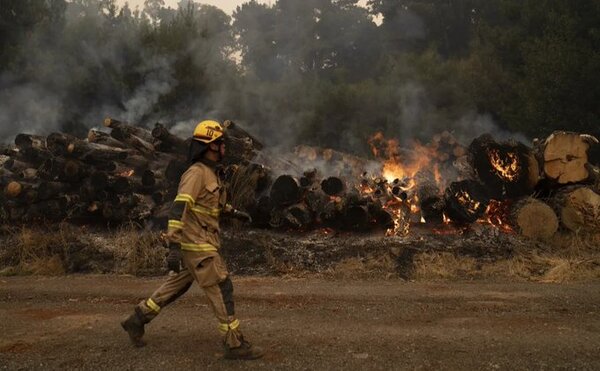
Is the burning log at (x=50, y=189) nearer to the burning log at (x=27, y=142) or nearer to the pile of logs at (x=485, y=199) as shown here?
the burning log at (x=27, y=142)

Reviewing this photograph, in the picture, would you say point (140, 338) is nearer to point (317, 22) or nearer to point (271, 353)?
point (271, 353)

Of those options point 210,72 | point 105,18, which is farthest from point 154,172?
point 105,18

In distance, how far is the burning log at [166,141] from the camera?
10.4 m

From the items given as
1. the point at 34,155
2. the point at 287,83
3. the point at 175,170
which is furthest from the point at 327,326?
the point at 287,83

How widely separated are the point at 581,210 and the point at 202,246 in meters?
7.08

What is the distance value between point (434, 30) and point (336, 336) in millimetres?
26856

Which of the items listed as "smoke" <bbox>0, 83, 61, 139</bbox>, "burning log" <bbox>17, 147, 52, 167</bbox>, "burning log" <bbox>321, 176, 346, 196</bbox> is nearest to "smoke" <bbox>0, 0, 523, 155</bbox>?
"smoke" <bbox>0, 83, 61, 139</bbox>

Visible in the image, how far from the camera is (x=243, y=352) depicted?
14.4 ft

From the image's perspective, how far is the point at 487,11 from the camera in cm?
2620

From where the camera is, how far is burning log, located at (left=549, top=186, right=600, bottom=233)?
28.7 ft

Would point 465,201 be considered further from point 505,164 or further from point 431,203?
point 505,164

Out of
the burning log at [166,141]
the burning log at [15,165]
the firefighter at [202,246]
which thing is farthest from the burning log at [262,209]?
the burning log at [15,165]

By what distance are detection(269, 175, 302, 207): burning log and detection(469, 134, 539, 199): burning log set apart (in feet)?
10.8

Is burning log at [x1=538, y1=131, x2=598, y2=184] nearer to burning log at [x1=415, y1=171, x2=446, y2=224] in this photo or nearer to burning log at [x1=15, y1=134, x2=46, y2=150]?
burning log at [x1=415, y1=171, x2=446, y2=224]
